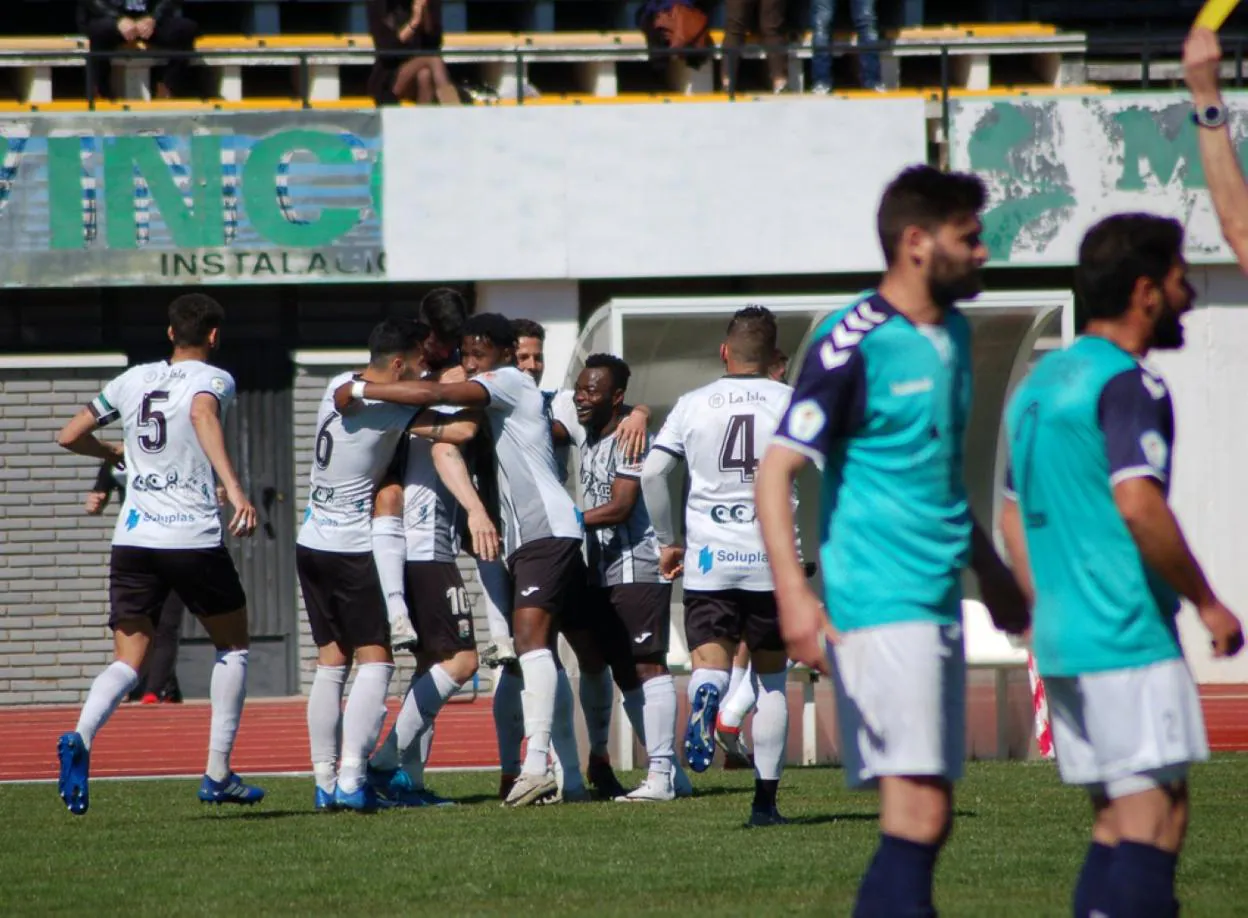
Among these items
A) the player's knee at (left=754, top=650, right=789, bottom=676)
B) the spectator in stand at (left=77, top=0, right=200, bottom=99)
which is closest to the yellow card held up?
the player's knee at (left=754, top=650, right=789, bottom=676)

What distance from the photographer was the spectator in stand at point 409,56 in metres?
18.2

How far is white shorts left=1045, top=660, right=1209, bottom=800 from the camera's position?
4312 millimetres

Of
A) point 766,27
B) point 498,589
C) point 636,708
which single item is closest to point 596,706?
point 636,708

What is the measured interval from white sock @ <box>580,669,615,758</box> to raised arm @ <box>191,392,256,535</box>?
1.96 m

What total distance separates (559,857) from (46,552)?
477 inches

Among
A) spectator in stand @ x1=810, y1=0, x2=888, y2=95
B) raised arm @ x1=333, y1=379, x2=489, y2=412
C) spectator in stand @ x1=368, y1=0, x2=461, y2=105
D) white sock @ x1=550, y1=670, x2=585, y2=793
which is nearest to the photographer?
raised arm @ x1=333, y1=379, x2=489, y2=412

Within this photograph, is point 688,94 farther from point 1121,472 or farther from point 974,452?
point 1121,472

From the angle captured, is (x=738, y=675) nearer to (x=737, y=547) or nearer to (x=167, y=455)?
(x=737, y=547)

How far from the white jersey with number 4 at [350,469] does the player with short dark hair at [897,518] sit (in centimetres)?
462

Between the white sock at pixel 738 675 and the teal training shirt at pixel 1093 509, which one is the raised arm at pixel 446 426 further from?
the teal training shirt at pixel 1093 509

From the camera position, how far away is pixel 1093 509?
14.6 feet

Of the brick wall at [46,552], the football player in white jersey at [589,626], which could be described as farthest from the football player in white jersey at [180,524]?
the brick wall at [46,552]

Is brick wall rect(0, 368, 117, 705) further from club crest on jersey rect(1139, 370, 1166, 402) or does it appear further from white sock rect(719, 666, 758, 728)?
club crest on jersey rect(1139, 370, 1166, 402)

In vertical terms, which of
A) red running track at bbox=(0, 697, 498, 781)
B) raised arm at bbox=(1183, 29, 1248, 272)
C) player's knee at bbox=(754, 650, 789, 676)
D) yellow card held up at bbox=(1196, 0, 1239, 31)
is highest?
yellow card held up at bbox=(1196, 0, 1239, 31)
